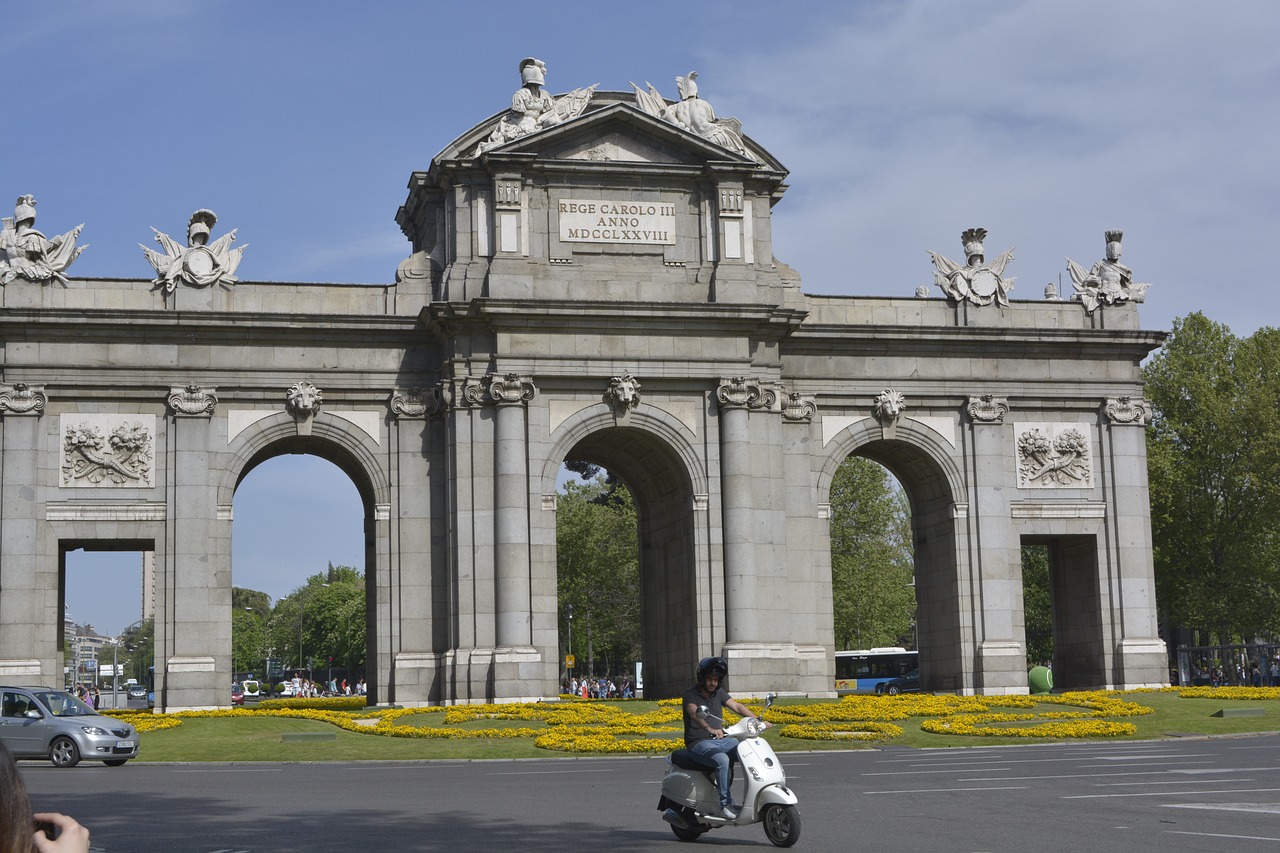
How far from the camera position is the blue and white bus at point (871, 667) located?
89812 millimetres

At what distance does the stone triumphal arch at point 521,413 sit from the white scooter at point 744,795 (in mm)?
29307

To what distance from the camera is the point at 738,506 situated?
49.1 meters

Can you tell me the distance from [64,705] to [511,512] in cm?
1635

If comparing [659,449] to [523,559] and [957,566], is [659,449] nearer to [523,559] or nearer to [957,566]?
[523,559]

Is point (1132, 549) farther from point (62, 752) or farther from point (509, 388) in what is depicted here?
point (62, 752)

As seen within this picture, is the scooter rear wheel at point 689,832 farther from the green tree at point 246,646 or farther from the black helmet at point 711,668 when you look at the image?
the green tree at point 246,646

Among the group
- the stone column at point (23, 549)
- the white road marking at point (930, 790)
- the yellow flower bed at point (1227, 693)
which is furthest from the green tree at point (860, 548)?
the white road marking at point (930, 790)

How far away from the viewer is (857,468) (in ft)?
303

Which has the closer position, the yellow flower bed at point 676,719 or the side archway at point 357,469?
the yellow flower bed at point 676,719

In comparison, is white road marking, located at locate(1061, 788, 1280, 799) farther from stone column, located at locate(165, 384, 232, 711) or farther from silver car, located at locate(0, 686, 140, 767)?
stone column, located at locate(165, 384, 232, 711)

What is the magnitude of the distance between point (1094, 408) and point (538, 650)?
21.2m

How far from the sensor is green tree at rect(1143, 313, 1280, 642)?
72250 millimetres

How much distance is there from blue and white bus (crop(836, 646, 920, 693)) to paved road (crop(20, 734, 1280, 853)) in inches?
2288

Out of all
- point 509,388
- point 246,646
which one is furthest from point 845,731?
point 246,646
